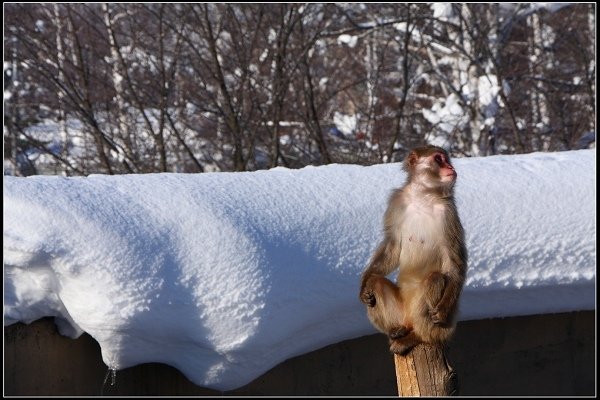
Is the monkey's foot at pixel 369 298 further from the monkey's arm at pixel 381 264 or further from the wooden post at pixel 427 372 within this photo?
the wooden post at pixel 427 372

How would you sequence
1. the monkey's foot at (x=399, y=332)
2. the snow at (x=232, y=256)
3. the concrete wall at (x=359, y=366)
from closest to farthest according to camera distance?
the monkey's foot at (x=399, y=332) → the snow at (x=232, y=256) → the concrete wall at (x=359, y=366)

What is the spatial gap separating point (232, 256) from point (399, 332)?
104 cm

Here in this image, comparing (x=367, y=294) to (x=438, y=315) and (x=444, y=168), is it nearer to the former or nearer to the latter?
(x=438, y=315)

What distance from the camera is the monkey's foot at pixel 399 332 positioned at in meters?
2.21

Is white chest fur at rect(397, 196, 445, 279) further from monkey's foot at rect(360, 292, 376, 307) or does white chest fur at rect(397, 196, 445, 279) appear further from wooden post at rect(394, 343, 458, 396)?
wooden post at rect(394, 343, 458, 396)

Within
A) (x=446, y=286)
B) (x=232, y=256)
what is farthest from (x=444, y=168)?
(x=232, y=256)

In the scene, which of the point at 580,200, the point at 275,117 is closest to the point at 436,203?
the point at 580,200

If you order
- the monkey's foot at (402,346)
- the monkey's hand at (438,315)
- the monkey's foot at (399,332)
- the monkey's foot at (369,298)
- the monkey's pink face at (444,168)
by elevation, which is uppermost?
the monkey's pink face at (444,168)

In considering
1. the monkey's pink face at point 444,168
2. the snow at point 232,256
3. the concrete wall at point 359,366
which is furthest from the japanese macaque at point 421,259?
the concrete wall at point 359,366

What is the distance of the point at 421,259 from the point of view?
84.1 inches

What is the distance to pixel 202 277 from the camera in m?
3.09

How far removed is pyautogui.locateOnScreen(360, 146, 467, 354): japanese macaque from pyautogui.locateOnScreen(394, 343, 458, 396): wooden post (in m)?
0.05

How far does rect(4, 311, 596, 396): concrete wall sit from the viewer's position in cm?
318

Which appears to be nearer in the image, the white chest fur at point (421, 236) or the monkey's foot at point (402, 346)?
the white chest fur at point (421, 236)
